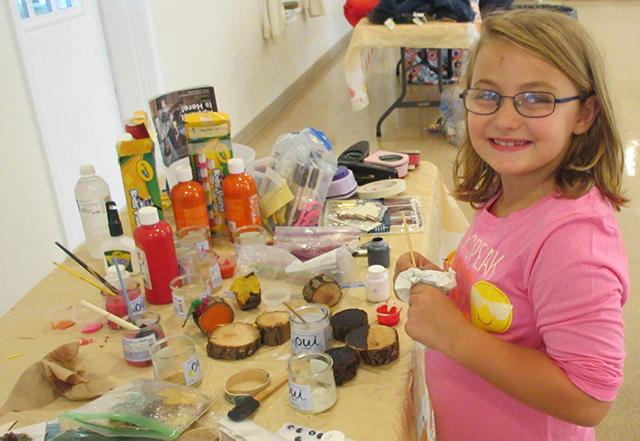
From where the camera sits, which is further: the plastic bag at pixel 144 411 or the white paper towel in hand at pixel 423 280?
the white paper towel in hand at pixel 423 280

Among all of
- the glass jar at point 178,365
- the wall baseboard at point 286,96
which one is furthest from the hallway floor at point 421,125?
the glass jar at point 178,365

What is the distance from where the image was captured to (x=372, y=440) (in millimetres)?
961

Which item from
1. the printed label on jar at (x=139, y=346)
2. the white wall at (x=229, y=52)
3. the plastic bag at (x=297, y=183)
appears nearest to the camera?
the printed label on jar at (x=139, y=346)

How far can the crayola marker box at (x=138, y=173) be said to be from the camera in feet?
5.02

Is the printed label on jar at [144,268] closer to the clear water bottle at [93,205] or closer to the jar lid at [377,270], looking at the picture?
the clear water bottle at [93,205]

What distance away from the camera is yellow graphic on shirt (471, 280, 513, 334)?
3.25ft

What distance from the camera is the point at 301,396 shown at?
39.7 inches

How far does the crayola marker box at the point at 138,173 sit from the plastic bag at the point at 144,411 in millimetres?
595

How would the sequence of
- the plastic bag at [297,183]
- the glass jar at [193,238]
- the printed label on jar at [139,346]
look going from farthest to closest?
the plastic bag at [297,183], the glass jar at [193,238], the printed label on jar at [139,346]

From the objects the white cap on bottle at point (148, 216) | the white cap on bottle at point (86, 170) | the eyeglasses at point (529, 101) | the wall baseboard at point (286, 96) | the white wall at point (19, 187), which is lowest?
the wall baseboard at point (286, 96)

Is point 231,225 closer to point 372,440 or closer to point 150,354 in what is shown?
point 150,354

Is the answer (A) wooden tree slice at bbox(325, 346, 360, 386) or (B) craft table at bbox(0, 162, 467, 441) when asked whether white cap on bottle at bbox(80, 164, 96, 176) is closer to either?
(B) craft table at bbox(0, 162, 467, 441)

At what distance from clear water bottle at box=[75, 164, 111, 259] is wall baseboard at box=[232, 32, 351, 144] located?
282 cm

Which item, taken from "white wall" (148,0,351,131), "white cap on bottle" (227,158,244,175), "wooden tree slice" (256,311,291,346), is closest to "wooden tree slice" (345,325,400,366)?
"wooden tree slice" (256,311,291,346)
